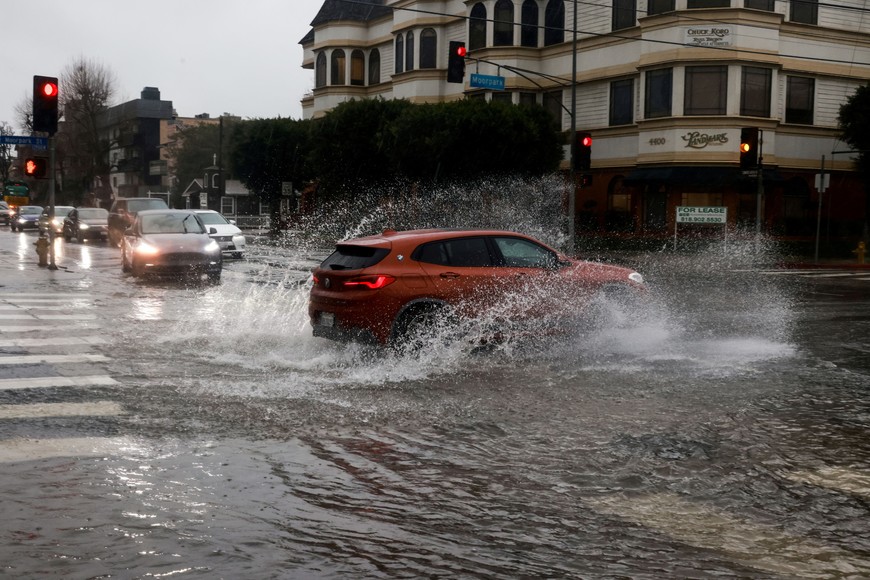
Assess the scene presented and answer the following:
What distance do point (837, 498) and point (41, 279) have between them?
19.8 m

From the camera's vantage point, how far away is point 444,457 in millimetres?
6988

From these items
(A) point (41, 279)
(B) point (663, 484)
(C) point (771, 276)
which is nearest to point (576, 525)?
(B) point (663, 484)

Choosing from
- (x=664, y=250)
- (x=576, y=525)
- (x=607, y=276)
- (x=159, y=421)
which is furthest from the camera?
(x=664, y=250)

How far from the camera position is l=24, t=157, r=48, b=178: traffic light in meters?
23.5

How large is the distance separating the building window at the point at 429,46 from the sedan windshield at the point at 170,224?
2951cm

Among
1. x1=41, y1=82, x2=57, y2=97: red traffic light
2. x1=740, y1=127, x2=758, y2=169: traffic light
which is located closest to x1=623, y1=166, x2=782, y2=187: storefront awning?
x1=740, y1=127, x2=758, y2=169: traffic light

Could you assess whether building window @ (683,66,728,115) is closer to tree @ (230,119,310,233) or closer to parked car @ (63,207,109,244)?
parked car @ (63,207,109,244)

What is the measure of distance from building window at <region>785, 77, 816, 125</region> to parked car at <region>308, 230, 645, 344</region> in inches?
1249

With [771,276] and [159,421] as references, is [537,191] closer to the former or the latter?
[771,276]

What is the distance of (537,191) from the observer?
137 feet

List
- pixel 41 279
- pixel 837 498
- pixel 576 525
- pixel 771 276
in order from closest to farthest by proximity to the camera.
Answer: pixel 576 525 → pixel 837 498 → pixel 41 279 → pixel 771 276

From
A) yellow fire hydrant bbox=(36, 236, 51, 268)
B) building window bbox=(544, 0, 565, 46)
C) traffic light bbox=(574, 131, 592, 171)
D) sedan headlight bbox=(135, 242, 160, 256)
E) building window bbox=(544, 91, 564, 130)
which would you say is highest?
building window bbox=(544, 0, 565, 46)

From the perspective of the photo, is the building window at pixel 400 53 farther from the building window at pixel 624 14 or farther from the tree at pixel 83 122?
the tree at pixel 83 122

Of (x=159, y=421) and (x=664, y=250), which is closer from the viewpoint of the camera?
(x=159, y=421)
